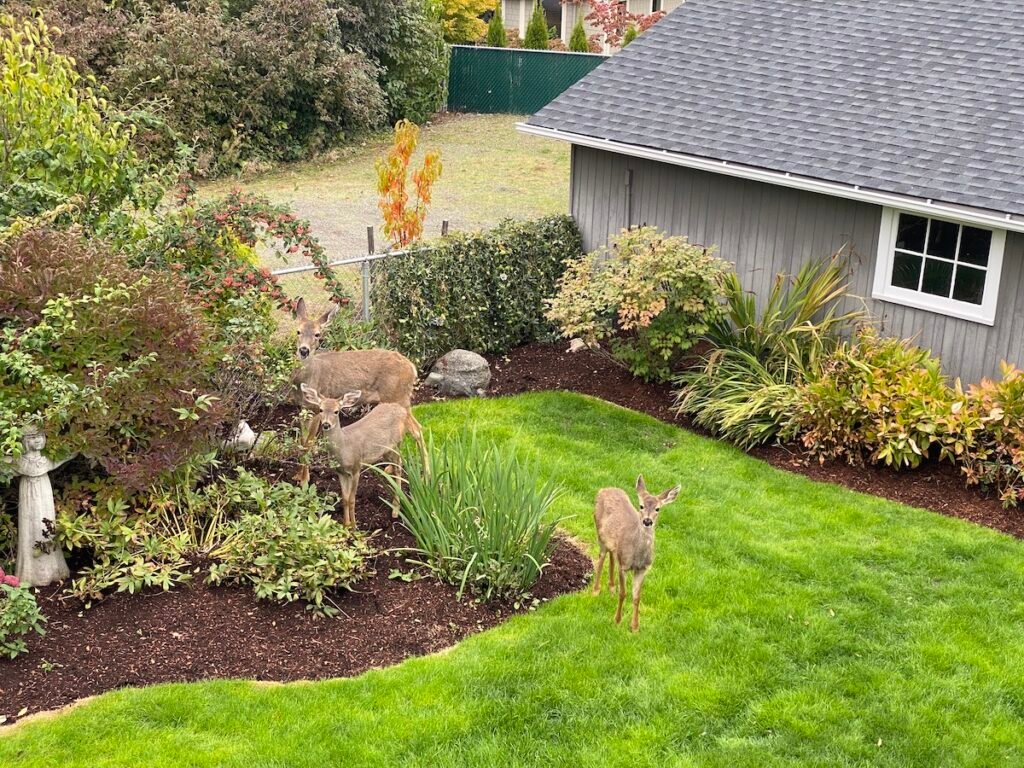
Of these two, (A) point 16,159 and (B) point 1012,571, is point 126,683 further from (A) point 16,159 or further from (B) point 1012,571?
(B) point 1012,571

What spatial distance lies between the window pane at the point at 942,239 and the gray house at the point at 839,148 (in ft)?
0.04

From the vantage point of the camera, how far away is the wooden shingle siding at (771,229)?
1095 centimetres

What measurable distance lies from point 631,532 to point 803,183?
18.2 ft

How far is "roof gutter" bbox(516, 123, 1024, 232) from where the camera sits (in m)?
10.3

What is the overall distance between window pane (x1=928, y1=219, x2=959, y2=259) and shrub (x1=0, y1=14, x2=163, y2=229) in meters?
7.64

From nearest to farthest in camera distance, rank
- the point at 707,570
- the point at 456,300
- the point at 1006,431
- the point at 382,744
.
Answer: the point at 382,744, the point at 707,570, the point at 1006,431, the point at 456,300

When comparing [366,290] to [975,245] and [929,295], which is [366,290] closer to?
[929,295]

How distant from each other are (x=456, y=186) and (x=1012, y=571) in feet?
58.4

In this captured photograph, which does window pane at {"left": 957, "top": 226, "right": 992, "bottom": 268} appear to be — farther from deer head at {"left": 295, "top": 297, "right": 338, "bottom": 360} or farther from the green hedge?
deer head at {"left": 295, "top": 297, "right": 338, "bottom": 360}

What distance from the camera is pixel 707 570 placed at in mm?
8664

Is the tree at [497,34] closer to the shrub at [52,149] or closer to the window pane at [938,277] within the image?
the window pane at [938,277]

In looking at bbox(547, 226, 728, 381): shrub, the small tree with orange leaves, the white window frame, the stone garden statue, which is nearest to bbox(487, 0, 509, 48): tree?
the small tree with orange leaves

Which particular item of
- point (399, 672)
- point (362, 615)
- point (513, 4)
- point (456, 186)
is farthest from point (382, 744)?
point (513, 4)

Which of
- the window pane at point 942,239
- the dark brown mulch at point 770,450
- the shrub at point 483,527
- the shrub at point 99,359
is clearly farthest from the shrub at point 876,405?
the shrub at point 99,359
